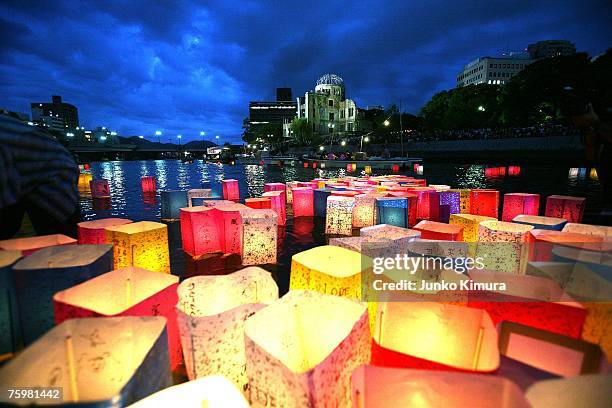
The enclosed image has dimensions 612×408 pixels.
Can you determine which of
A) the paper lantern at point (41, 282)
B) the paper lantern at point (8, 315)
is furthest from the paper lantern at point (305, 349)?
the paper lantern at point (8, 315)

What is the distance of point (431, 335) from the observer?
1.99m

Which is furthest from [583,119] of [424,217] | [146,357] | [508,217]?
[146,357]

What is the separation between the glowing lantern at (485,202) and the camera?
685 cm

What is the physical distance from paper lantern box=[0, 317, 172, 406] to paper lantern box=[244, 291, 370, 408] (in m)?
0.50

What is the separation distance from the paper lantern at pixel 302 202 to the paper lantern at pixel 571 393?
7.34 m

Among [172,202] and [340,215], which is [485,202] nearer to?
[340,215]

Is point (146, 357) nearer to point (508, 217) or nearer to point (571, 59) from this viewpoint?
point (508, 217)

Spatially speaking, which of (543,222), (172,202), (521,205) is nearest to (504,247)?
(543,222)

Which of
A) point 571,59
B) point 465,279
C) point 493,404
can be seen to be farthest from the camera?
point 571,59

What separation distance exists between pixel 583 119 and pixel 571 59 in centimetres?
3861

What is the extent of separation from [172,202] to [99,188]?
244 inches

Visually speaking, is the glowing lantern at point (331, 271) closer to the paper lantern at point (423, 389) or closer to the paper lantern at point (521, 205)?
the paper lantern at point (423, 389)

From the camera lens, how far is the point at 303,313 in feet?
6.70

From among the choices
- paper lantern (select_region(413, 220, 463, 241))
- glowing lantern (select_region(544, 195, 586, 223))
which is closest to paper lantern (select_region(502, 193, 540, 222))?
glowing lantern (select_region(544, 195, 586, 223))
